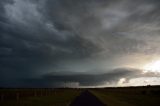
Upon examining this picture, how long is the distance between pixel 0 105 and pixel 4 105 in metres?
0.53

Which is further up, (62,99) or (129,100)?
(62,99)

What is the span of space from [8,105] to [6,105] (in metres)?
0.26

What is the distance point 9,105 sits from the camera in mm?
31500

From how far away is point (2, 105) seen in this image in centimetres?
3172

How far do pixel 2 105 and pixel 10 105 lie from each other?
1152mm

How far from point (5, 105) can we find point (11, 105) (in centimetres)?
86

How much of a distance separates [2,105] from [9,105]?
1.02 meters

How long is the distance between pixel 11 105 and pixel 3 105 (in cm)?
119

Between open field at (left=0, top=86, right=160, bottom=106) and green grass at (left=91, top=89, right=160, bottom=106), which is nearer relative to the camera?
open field at (left=0, top=86, right=160, bottom=106)

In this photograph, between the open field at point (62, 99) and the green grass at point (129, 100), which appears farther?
the green grass at point (129, 100)

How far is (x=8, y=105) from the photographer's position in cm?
3158

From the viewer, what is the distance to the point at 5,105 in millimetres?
31641

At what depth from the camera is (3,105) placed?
3178 cm

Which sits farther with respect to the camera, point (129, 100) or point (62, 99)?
point (129, 100)
